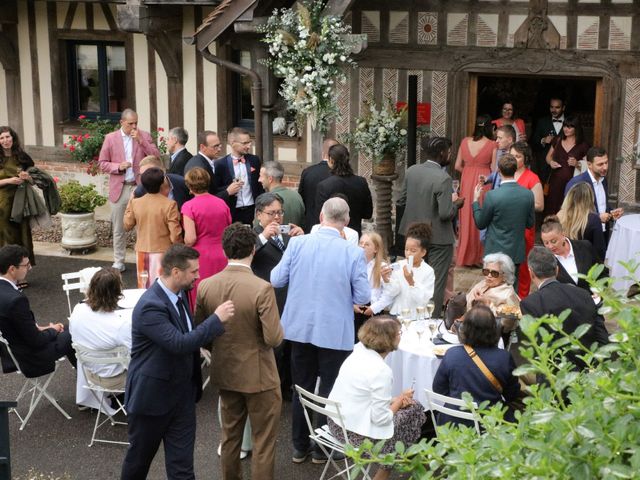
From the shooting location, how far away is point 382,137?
11547 mm

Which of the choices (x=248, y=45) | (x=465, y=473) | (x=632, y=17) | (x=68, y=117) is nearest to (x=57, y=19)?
(x=68, y=117)

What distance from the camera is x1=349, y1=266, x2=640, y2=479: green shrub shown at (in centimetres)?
236

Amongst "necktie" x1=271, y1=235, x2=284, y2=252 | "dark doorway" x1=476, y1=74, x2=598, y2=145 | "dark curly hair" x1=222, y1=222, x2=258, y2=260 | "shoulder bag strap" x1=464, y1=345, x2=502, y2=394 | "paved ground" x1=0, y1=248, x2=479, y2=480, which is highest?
"dark doorway" x1=476, y1=74, x2=598, y2=145

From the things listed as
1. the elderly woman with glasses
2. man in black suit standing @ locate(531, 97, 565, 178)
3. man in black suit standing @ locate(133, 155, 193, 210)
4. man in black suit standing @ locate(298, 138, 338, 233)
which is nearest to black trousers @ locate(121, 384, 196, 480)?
the elderly woman with glasses

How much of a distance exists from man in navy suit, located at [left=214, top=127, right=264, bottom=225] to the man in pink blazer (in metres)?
1.67

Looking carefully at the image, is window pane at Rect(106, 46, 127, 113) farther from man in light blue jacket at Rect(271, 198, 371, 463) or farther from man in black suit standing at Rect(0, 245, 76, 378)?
man in light blue jacket at Rect(271, 198, 371, 463)

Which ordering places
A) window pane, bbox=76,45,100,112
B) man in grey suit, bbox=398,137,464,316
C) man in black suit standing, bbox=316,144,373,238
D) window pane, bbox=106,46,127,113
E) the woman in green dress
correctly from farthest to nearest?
1. window pane, bbox=76,45,100,112
2. window pane, bbox=106,46,127,113
3. the woman in green dress
4. man in grey suit, bbox=398,137,464,316
5. man in black suit standing, bbox=316,144,373,238

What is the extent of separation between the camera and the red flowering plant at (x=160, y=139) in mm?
13430

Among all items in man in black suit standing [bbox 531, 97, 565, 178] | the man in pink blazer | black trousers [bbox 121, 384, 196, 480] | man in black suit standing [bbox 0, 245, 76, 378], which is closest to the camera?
black trousers [bbox 121, 384, 196, 480]

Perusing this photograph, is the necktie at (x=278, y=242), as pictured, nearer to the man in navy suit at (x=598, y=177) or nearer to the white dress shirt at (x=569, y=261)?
the white dress shirt at (x=569, y=261)

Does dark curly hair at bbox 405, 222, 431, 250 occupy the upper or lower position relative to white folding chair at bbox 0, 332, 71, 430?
upper

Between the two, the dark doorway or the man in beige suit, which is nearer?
the man in beige suit

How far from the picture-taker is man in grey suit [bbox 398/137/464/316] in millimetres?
8992

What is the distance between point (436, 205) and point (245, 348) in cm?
367
